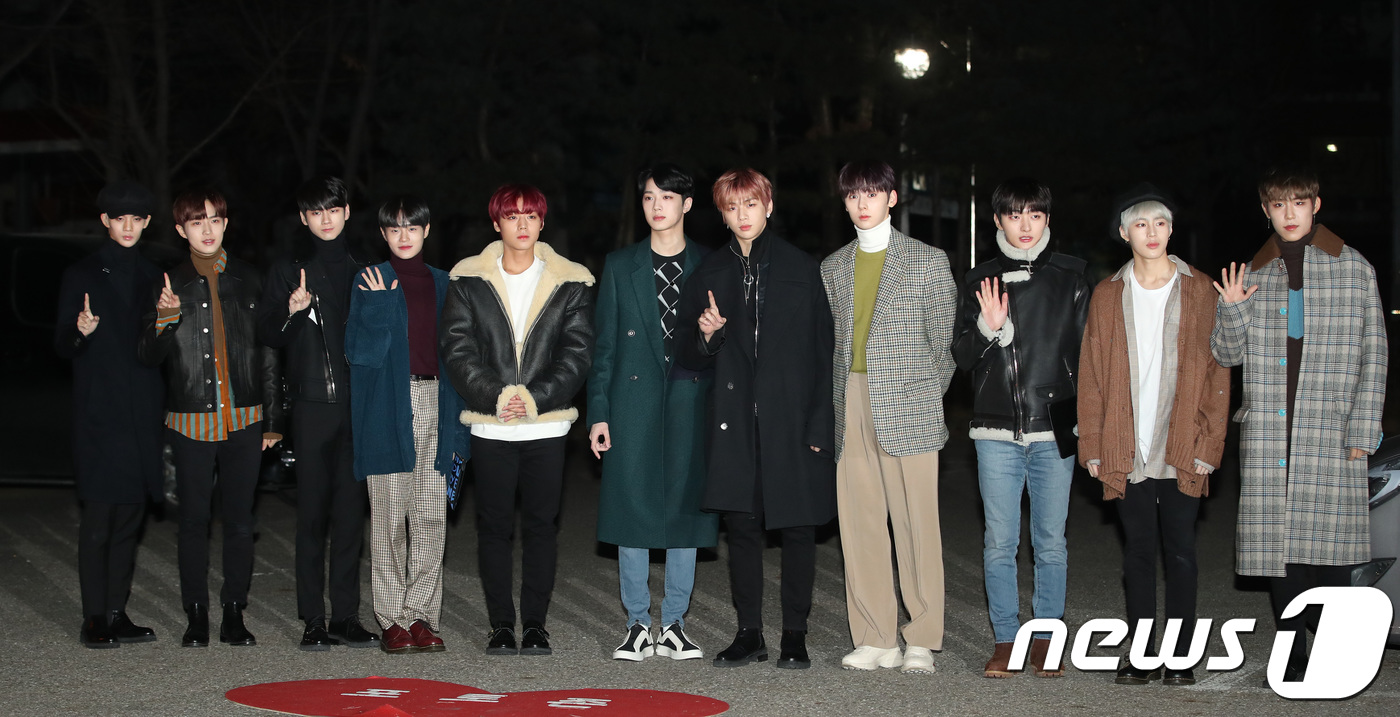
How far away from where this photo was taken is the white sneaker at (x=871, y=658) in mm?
5660

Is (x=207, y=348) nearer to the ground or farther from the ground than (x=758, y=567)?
farther from the ground

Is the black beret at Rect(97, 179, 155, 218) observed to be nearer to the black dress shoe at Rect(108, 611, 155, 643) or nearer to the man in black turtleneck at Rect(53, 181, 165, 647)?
the man in black turtleneck at Rect(53, 181, 165, 647)

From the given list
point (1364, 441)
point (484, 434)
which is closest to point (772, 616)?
point (484, 434)

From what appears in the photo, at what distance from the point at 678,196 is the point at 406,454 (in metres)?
1.57

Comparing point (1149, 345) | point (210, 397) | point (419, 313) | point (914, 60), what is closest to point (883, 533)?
point (1149, 345)

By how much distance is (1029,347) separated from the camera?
219 inches

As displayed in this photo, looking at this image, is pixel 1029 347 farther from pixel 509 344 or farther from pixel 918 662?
pixel 509 344

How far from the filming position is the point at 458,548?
8422 mm

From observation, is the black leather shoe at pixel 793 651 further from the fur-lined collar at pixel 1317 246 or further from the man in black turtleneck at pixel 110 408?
the man in black turtleneck at pixel 110 408

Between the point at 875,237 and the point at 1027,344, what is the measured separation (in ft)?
2.40

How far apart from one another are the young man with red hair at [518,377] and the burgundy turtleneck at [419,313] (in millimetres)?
189

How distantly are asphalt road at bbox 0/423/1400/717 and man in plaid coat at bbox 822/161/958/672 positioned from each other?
0.23m

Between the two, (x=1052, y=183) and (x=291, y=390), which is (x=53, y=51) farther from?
(x=291, y=390)

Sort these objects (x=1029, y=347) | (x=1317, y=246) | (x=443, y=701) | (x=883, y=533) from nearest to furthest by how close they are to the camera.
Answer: (x=443, y=701)
(x=1317, y=246)
(x=1029, y=347)
(x=883, y=533)
